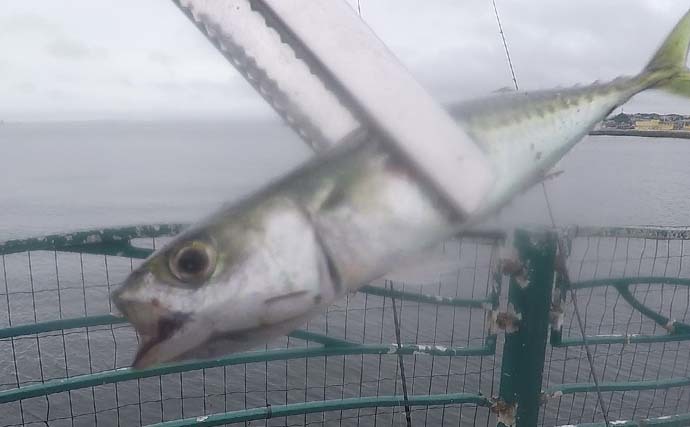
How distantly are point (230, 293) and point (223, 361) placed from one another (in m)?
1.96

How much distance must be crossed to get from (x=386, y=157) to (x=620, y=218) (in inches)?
1151

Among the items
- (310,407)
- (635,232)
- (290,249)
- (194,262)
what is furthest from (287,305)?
(635,232)

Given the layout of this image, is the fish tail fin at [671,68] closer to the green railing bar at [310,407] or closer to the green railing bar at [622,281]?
the green railing bar at [622,281]

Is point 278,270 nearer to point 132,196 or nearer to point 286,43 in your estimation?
point 286,43

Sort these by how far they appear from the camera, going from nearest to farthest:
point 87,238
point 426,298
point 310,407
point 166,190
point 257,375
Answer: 1. point 87,238
2. point 426,298
3. point 310,407
4. point 257,375
5. point 166,190

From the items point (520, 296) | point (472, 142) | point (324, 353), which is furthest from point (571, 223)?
point (472, 142)

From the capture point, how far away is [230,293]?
1.34 metres

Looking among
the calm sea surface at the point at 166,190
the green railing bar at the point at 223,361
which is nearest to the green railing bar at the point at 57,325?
the green railing bar at the point at 223,361

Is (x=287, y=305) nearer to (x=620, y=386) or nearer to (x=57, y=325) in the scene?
(x=57, y=325)

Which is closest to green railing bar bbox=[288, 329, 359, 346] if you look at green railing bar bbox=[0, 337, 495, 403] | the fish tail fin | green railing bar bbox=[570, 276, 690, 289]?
green railing bar bbox=[0, 337, 495, 403]

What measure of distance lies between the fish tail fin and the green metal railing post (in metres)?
0.81

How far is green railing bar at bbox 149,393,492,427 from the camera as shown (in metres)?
2.97

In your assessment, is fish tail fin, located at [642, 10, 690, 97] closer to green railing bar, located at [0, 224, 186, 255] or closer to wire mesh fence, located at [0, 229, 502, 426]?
green railing bar, located at [0, 224, 186, 255]

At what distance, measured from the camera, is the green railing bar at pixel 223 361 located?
9.14 ft
